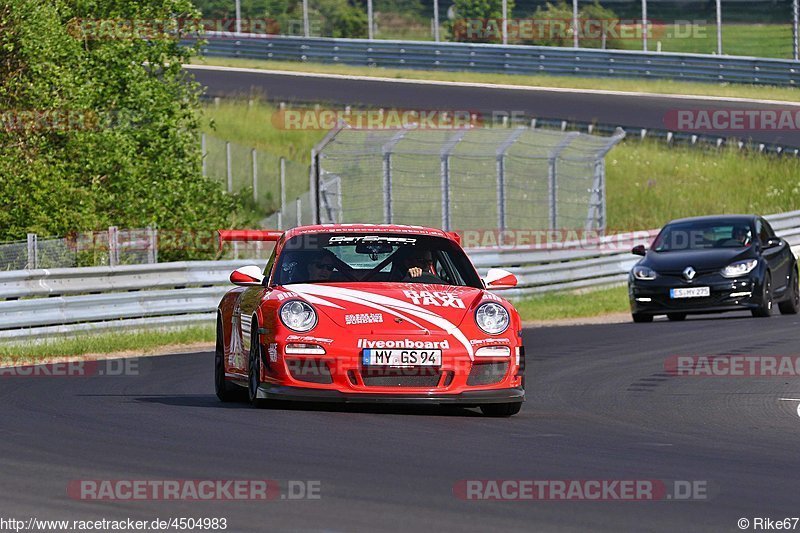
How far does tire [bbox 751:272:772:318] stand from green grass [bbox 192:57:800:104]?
20.8m

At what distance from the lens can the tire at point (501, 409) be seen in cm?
1051

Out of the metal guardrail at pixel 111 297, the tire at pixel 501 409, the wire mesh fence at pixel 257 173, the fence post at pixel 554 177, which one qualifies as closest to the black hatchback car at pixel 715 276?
the metal guardrail at pixel 111 297

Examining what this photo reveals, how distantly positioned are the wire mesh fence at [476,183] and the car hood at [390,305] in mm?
13690

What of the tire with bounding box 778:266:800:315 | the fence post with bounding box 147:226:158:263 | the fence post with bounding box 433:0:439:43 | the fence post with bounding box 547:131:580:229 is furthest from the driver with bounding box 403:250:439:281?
the fence post with bounding box 433:0:439:43

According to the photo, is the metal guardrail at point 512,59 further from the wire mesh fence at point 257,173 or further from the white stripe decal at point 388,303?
the white stripe decal at point 388,303

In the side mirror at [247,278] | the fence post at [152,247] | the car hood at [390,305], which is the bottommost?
the fence post at [152,247]

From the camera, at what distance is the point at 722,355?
15.6 m

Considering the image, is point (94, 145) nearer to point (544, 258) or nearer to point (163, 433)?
point (544, 258)

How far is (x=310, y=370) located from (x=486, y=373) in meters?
1.10

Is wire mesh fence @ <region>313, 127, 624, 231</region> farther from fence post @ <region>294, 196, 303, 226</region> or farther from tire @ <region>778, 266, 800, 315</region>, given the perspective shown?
tire @ <region>778, 266, 800, 315</region>

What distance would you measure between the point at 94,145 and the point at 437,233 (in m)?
13.7

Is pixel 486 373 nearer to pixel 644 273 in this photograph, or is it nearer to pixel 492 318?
pixel 492 318

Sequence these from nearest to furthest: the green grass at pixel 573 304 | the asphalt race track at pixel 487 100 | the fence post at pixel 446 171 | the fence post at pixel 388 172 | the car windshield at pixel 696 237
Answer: the car windshield at pixel 696 237, the green grass at pixel 573 304, the fence post at pixel 388 172, the fence post at pixel 446 171, the asphalt race track at pixel 487 100


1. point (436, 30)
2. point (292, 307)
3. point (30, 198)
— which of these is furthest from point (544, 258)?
point (436, 30)
